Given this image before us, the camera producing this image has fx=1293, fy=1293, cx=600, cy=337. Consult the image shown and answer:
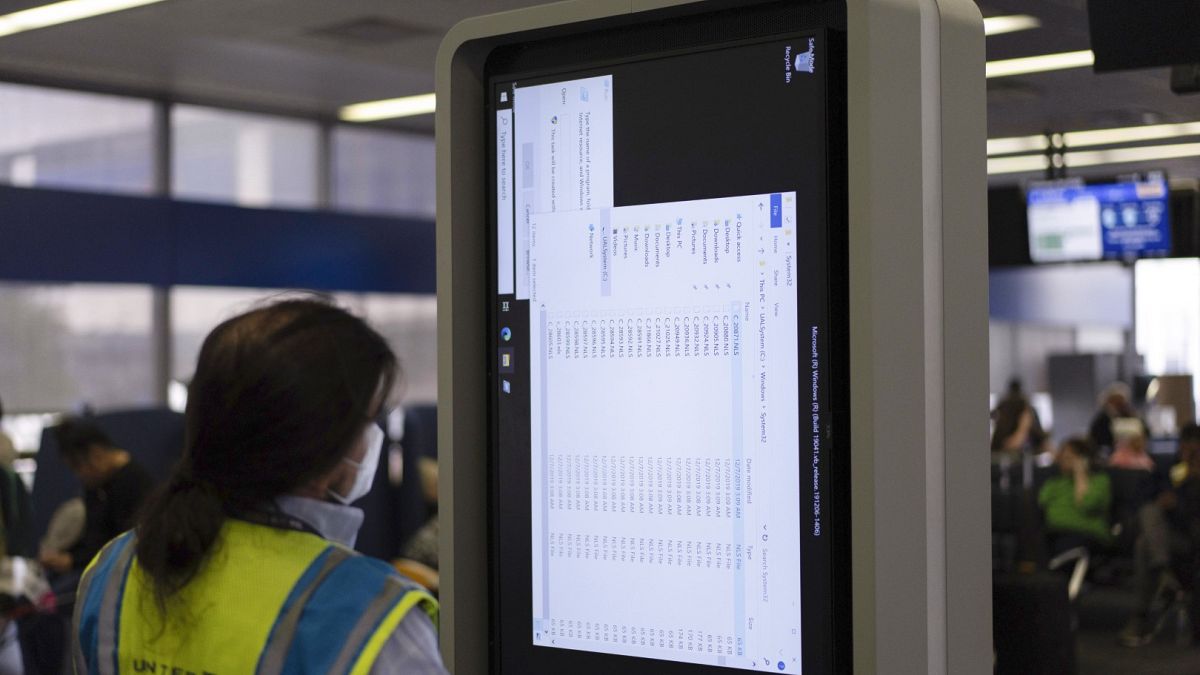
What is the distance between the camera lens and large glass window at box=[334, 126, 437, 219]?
33.1 feet

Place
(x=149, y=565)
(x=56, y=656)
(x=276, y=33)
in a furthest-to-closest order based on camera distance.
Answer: (x=276, y=33)
(x=56, y=656)
(x=149, y=565)

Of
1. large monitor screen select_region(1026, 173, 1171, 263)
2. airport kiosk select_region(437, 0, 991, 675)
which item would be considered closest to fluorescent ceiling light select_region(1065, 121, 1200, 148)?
large monitor screen select_region(1026, 173, 1171, 263)

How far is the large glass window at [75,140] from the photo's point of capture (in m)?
8.11

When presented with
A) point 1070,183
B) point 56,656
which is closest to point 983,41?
point 56,656

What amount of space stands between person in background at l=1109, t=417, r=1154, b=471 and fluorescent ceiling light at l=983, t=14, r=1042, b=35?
3.57m

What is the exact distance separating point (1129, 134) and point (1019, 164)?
3.19 meters

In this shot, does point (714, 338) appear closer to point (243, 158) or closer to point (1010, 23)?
point (1010, 23)

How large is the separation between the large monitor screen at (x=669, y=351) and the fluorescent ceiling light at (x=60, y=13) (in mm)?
5395

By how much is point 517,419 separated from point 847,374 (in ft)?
1.62

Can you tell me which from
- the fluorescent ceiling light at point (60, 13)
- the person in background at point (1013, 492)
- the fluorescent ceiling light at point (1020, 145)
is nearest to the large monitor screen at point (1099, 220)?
the fluorescent ceiling light at point (1020, 145)

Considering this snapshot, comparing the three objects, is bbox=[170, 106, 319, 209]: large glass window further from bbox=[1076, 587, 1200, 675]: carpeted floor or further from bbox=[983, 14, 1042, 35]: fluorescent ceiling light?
bbox=[1076, 587, 1200, 675]: carpeted floor

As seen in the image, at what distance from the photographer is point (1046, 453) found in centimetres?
1033

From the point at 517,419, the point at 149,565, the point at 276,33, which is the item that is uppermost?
the point at 276,33

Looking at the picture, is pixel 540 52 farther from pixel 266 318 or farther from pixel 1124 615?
pixel 1124 615
